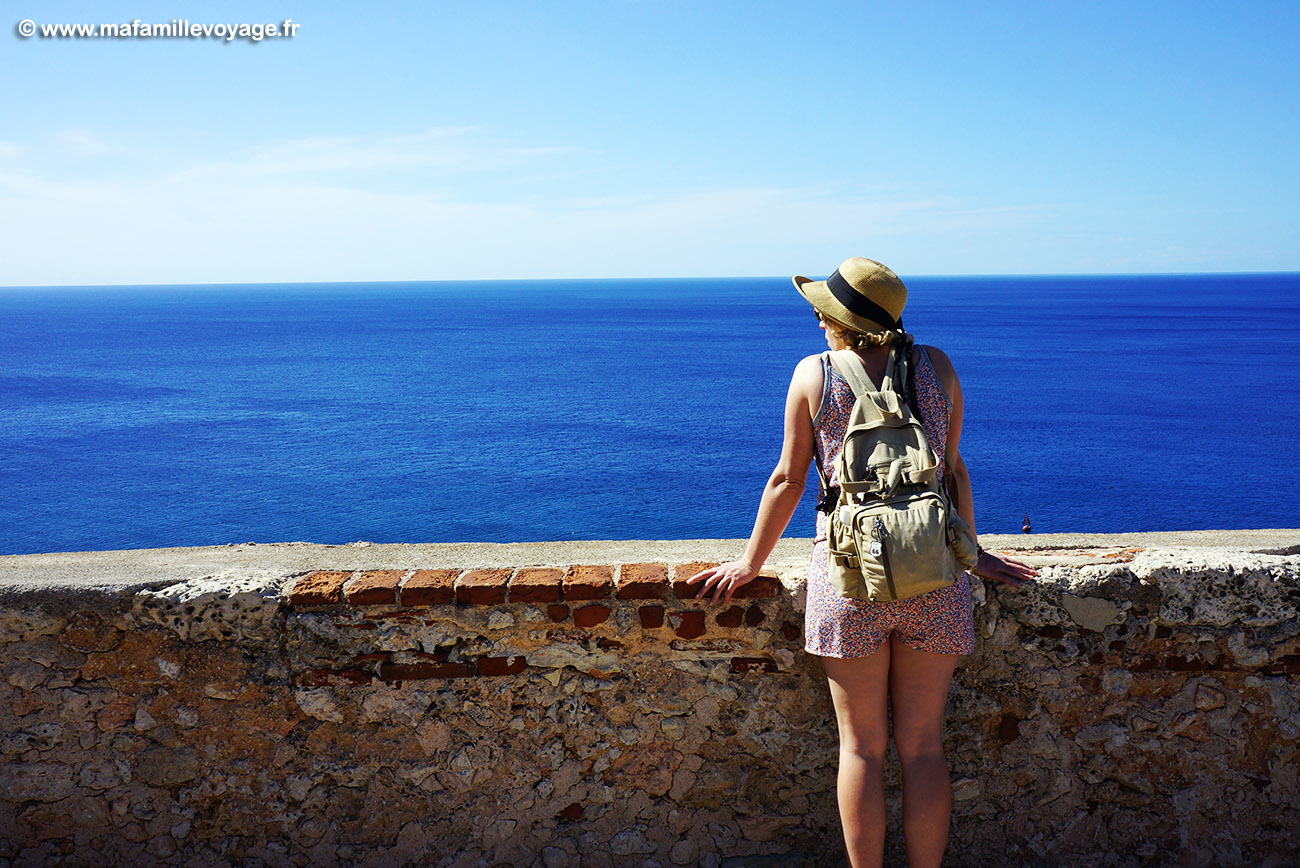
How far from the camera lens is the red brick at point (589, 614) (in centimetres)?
271

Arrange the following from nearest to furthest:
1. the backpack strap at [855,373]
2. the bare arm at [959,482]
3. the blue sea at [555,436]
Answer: the backpack strap at [855,373] < the bare arm at [959,482] < the blue sea at [555,436]

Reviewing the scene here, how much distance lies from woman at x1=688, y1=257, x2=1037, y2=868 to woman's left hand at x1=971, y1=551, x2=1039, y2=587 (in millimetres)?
334

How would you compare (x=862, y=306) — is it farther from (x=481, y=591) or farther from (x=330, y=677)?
(x=330, y=677)

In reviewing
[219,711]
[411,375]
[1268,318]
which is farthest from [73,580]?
[1268,318]

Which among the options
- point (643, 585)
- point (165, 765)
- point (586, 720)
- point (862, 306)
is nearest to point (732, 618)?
point (643, 585)

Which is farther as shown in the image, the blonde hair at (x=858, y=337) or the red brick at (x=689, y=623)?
the red brick at (x=689, y=623)

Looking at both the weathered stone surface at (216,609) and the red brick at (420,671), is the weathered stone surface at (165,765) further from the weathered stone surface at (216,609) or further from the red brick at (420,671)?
the red brick at (420,671)

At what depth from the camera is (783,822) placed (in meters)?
2.85

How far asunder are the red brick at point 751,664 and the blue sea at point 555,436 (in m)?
30.5

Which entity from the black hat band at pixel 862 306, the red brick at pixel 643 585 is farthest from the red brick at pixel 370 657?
the black hat band at pixel 862 306

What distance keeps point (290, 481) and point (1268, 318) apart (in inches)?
4700

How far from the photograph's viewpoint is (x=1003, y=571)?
2.68 m

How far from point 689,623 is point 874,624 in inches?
24.9

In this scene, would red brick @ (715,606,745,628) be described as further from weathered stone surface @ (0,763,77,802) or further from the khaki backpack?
weathered stone surface @ (0,763,77,802)
